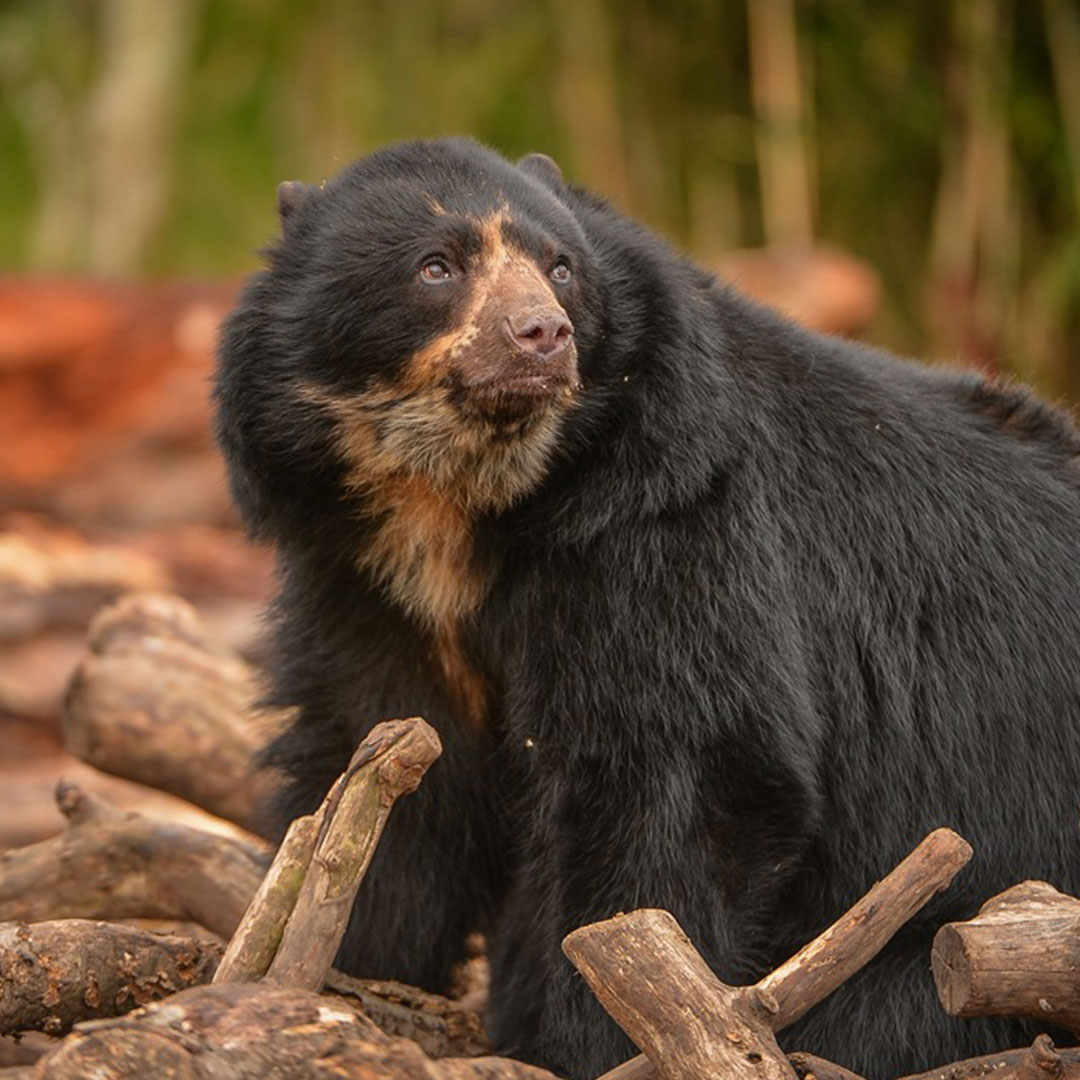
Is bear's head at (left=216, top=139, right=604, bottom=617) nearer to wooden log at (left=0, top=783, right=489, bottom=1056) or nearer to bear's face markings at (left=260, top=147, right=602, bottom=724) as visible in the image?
bear's face markings at (left=260, top=147, right=602, bottom=724)

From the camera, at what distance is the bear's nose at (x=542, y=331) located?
13.3 ft

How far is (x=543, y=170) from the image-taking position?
4688 mm

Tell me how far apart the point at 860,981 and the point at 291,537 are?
1546 millimetres

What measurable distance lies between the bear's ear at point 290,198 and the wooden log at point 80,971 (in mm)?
1636

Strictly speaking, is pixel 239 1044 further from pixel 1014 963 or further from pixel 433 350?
pixel 433 350

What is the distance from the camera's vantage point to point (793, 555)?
4.34 metres

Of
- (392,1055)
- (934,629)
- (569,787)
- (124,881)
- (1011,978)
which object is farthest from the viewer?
(124,881)

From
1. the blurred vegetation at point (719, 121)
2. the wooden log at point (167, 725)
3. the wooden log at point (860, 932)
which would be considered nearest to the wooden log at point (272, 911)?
the wooden log at point (860, 932)

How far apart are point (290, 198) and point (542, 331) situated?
2.84ft

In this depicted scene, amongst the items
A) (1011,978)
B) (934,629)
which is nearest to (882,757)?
(934,629)

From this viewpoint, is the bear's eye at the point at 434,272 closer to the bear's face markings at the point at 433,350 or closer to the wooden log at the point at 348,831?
the bear's face markings at the point at 433,350

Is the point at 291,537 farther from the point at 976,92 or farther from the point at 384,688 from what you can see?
the point at 976,92

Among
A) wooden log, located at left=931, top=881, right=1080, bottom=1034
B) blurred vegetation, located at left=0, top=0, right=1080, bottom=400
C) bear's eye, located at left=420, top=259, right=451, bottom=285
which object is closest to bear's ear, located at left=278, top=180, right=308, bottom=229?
bear's eye, located at left=420, top=259, right=451, bottom=285

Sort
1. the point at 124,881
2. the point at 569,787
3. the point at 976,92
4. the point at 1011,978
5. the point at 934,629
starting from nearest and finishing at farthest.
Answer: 1. the point at 1011,978
2. the point at 569,787
3. the point at 934,629
4. the point at 124,881
5. the point at 976,92
